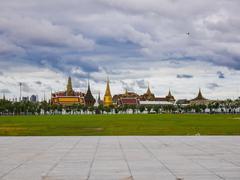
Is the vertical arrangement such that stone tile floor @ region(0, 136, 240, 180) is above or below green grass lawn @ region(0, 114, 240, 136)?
below

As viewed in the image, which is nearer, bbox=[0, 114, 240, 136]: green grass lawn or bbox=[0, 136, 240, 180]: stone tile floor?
bbox=[0, 136, 240, 180]: stone tile floor

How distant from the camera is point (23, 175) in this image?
46.7ft

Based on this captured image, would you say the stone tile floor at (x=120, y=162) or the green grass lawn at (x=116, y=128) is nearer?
the stone tile floor at (x=120, y=162)

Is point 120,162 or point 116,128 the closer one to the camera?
point 120,162

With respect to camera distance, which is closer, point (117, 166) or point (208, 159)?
point (117, 166)

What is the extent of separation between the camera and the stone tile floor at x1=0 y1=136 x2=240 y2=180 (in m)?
14.2

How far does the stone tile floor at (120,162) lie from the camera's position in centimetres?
1423

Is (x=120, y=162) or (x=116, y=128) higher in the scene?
(x=116, y=128)

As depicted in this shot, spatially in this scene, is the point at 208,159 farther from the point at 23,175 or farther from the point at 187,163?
the point at 23,175

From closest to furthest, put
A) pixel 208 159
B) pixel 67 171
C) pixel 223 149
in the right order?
pixel 67 171 < pixel 208 159 < pixel 223 149

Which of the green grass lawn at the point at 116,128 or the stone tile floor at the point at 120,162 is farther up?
the green grass lawn at the point at 116,128

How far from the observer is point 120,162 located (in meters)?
17.3

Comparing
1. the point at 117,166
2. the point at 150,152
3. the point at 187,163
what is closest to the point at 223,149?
the point at 150,152

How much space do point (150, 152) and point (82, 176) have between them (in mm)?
7115
